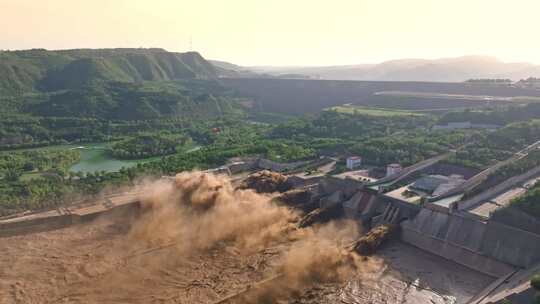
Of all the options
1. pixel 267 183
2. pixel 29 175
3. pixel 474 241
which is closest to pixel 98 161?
pixel 29 175

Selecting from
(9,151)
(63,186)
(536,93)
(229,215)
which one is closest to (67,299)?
(229,215)

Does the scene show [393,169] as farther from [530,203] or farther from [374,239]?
[530,203]

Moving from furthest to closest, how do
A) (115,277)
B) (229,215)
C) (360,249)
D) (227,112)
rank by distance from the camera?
1. (227,112)
2. (229,215)
3. (360,249)
4. (115,277)

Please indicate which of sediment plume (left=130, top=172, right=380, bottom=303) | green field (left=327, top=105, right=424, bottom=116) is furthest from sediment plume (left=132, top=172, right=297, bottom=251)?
green field (left=327, top=105, right=424, bottom=116)

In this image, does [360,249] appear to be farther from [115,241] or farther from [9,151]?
[9,151]

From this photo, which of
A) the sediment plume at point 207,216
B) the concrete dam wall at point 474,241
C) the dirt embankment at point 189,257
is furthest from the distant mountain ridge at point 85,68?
the concrete dam wall at point 474,241

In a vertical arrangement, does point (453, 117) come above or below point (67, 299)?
above
